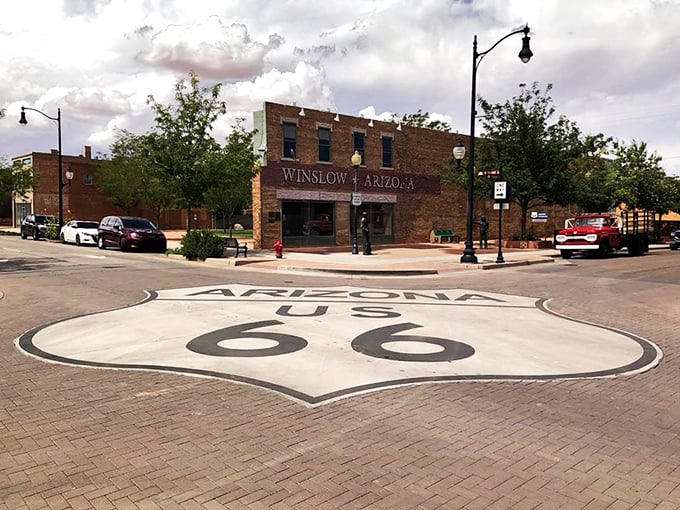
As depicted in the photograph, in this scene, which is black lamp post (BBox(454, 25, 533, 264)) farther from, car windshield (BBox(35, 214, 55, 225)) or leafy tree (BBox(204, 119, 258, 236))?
car windshield (BBox(35, 214, 55, 225))

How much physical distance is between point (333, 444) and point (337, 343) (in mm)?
3271

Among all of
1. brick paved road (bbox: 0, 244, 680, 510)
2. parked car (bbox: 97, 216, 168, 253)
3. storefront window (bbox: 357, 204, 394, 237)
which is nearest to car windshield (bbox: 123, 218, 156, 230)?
parked car (bbox: 97, 216, 168, 253)

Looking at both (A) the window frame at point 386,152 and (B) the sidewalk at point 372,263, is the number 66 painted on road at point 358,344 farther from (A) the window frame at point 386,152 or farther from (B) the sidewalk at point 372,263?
(A) the window frame at point 386,152

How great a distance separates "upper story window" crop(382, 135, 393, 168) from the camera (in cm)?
3358

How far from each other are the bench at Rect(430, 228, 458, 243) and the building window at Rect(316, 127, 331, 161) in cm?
945

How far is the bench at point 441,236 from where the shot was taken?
35719 millimetres

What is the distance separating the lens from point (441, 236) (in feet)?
117

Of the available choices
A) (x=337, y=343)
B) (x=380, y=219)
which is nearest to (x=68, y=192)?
(x=380, y=219)

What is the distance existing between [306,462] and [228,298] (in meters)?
8.00

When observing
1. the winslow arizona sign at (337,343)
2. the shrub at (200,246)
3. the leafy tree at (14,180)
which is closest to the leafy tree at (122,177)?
the leafy tree at (14,180)

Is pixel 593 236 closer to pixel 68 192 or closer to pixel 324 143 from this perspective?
pixel 324 143

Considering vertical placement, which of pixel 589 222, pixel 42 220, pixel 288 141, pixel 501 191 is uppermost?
pixel 288 141

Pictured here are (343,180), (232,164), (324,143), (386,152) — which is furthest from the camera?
(386,152)

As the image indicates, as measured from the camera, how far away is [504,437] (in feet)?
14.6
